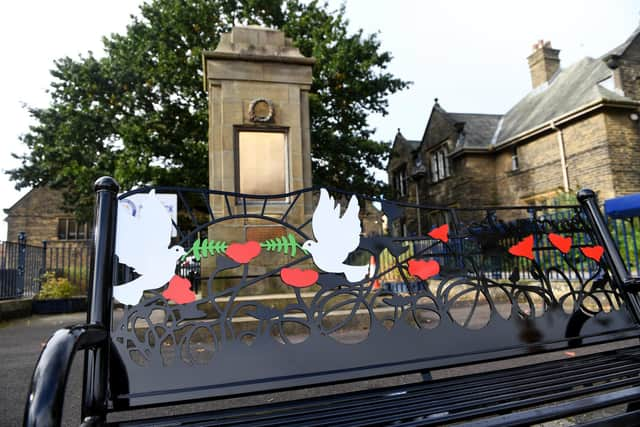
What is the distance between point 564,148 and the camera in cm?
1603

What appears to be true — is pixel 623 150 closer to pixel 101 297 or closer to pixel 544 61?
pixel 544 61

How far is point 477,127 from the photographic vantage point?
2183cm

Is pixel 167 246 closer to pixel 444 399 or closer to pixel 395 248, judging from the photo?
pixel 395 248

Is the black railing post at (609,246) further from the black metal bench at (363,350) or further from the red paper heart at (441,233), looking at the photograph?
the red paper heart at (441,233)

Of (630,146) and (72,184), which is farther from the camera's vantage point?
(72,184)

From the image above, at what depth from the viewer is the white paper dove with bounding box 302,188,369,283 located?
200 centimetres

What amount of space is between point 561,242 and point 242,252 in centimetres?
193

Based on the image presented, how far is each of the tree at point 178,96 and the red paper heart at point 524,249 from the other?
1378cm

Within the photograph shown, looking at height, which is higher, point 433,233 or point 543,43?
point 543,43

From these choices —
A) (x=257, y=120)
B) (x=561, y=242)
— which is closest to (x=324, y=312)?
(x=561, y=242)

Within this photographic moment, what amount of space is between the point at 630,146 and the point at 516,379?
17.0 meters

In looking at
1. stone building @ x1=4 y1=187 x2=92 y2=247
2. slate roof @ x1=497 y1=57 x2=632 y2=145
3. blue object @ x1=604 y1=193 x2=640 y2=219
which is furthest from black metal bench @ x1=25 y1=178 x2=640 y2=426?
stone building @ x1=4 y1=187 x2=92 y2=247

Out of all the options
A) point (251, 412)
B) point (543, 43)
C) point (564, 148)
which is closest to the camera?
point (251, 412)

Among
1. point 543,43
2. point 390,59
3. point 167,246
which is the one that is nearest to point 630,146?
point 543,43
